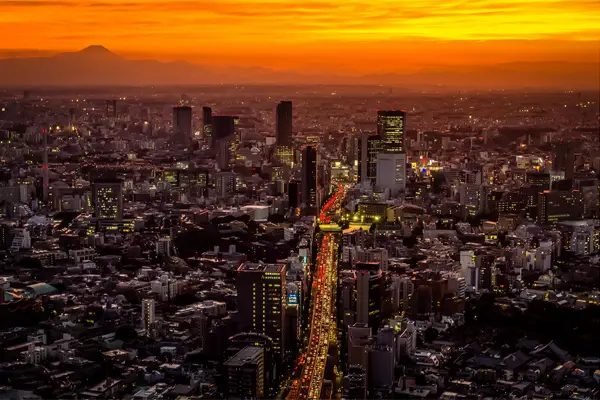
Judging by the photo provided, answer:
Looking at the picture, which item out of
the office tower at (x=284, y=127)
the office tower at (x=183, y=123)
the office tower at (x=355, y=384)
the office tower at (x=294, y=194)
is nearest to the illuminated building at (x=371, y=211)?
the office tower at (x=294, y=194)

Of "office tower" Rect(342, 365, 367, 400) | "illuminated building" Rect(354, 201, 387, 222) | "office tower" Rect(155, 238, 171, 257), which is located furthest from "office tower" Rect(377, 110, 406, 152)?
"office tower" Rect(342, 365, 367, 400)

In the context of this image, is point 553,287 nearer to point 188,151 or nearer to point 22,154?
point 22,154

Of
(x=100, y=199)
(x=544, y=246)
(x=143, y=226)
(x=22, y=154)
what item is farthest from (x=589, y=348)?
(x=22, y=154)

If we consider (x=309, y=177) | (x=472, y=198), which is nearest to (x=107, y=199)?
(x=309, y=177)

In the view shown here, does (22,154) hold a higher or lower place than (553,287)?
higher

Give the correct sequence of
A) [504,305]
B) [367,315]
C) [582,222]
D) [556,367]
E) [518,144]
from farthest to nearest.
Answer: [518,144] < [582,222] < [504,305] < [367,315] < [556,367]

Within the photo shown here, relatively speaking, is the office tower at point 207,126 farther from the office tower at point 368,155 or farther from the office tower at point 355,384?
the office tower at point 355,384
